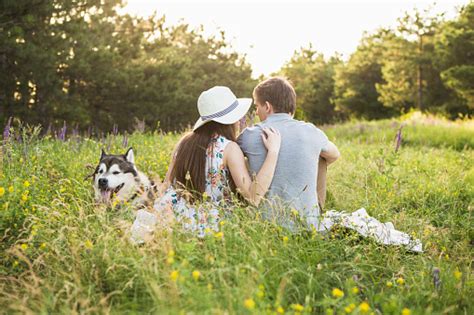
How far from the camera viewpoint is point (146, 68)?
67.5 feet

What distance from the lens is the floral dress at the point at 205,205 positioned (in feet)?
11.6

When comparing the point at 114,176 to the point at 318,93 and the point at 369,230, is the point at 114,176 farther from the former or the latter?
the point at 318,93

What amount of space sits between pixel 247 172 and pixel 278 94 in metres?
0.66

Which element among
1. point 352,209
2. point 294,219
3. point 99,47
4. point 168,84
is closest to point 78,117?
point 99,47

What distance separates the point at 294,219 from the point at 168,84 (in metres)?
17.7

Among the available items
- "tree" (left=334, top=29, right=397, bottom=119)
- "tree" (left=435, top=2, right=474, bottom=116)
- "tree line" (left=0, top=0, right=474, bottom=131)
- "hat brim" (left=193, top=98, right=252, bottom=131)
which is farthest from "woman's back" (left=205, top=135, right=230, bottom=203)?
"tree" (left=334, top=29, right=397, bottom=119)

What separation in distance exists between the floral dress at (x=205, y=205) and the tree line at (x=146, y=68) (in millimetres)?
4862

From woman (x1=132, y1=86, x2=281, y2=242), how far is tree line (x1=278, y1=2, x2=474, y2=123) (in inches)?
631

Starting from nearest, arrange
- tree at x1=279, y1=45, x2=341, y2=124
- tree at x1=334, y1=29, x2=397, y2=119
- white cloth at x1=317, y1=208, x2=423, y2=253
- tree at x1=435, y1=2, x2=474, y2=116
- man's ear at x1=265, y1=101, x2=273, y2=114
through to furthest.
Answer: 1. white cloth at x1=317, y1=208, x2=423, y2=253
2. man's ear at x1=265, y1=101, x2=273, y2=114
3. tree at x1=435, y1=2, x2=474, y2=116
4. tree at x1=334, y1=29, x2=397, y2=119
5. tree at x1=279, y1=45, x2=341, y2=124

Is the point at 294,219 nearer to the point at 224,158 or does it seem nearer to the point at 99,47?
the point at 224,158

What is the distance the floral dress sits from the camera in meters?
3.54

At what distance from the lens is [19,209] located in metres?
4.07

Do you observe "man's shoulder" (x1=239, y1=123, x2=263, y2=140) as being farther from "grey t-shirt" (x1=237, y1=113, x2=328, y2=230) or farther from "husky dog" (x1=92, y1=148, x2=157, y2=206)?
"husky dog" (x1=92, y1=148, x2=157, y2=206)

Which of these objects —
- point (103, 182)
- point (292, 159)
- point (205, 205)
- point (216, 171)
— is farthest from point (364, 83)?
point (205, 205)
